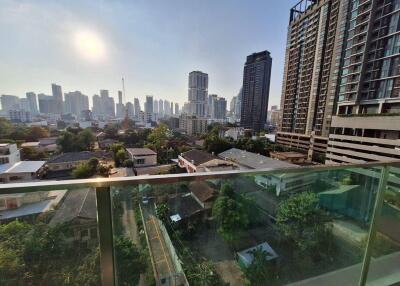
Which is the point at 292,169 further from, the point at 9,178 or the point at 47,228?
the point at 9,178

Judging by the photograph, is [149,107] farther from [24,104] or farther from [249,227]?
[249,227]

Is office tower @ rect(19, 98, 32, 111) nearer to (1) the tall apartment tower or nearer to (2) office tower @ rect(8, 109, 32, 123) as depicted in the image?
(2) office tower @ rect(8, 109, 32, 123)

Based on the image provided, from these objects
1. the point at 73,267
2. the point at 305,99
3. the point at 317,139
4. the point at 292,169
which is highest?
the point at 305,99

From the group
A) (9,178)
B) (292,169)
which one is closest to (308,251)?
(292,169)

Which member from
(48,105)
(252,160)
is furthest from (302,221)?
(48,105)

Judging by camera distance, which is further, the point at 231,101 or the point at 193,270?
the point at 231,101

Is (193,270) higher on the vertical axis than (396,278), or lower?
higher

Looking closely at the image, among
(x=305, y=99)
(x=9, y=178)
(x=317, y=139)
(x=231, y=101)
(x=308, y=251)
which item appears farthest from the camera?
(x=231, y=101)
